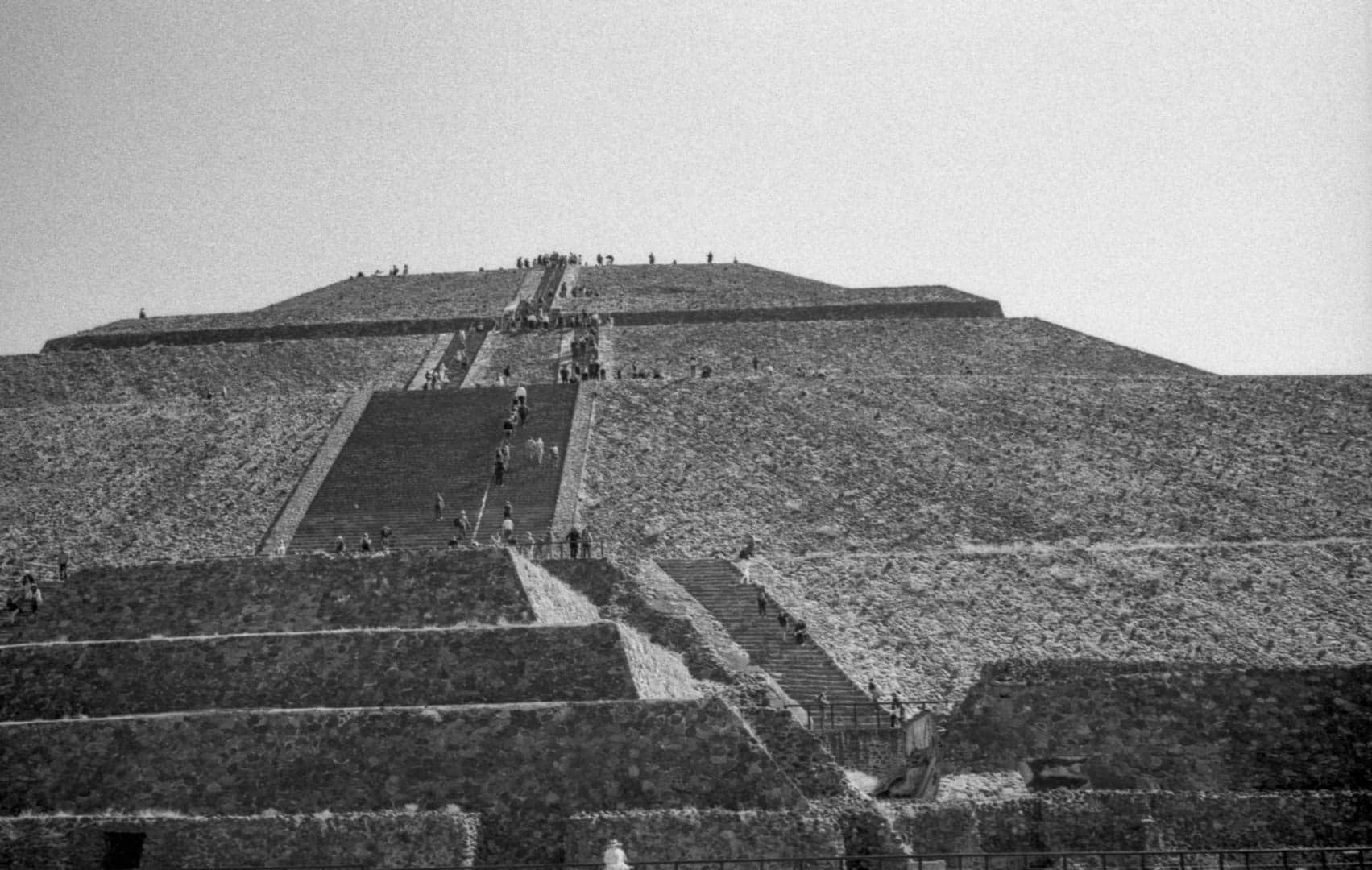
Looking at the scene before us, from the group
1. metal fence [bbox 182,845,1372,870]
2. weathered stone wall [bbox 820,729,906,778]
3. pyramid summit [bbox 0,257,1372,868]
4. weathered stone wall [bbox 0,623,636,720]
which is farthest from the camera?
weathered stone wall [bbox 820,729,906,778]

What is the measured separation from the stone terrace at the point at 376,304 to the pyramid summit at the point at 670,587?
545 millimetres

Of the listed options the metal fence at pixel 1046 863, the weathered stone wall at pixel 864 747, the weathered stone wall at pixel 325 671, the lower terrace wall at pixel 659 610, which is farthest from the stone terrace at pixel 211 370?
the metal fence at pixel 1046 863

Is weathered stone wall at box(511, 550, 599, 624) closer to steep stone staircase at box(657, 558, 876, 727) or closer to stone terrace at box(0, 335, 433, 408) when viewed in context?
steep stone staircase at box(657, 558, 876, 727)

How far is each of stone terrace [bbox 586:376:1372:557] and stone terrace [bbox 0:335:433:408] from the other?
10116 mm

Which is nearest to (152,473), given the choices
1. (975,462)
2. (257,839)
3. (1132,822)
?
(975,462)

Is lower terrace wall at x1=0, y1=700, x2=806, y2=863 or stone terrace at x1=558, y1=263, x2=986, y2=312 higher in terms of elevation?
stone terrace at x1=558, y1=263, x2=986, y2=312

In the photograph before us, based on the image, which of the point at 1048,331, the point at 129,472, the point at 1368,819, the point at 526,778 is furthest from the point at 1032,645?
the point at 1048,331

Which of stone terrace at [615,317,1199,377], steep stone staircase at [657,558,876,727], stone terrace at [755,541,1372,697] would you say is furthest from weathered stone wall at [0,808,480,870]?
stone terrace at [615,317,1199,377]

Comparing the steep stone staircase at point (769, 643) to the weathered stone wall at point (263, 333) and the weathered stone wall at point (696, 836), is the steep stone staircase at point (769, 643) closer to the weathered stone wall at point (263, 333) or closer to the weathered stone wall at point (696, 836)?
the weathered stone wall at point (696, 836)

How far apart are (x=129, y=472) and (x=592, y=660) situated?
1999 centimetres

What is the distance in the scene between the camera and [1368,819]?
38.8ft

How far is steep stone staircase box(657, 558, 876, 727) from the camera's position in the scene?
65.6 feet

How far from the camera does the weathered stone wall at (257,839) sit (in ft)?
36.7

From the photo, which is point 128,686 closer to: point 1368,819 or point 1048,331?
point 1368,819
